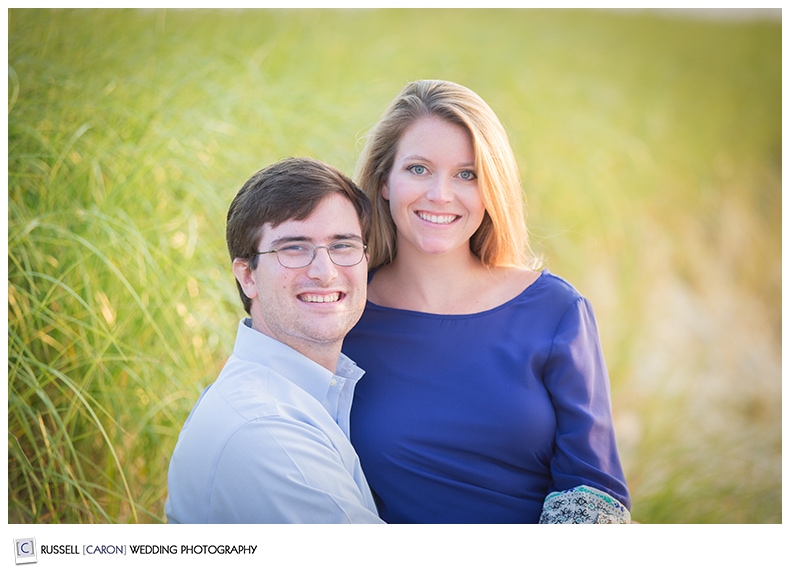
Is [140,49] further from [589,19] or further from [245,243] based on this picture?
[589,19]

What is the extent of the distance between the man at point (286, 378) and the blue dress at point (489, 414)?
11 cm

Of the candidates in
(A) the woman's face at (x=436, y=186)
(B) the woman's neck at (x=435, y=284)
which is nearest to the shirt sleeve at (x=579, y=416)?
(B) the woman's neck at (x=435, y=284)

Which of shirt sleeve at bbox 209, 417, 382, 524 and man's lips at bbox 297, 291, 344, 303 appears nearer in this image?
shirt sleeve at bbox 209, 417, 382, 524

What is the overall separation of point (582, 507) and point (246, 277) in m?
0.97

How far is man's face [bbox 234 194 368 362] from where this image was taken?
1790 mm

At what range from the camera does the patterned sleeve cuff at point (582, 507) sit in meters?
1.88

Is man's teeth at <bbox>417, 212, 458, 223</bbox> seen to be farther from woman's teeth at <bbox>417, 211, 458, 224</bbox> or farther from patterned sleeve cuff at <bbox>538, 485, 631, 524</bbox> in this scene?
patterned sleeve cuff at <bbox>538, 485, 631, 524</bbox>

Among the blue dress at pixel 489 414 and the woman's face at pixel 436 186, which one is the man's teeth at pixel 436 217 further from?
the blue dress at pixel 489 414

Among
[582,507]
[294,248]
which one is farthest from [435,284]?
[582,507]
